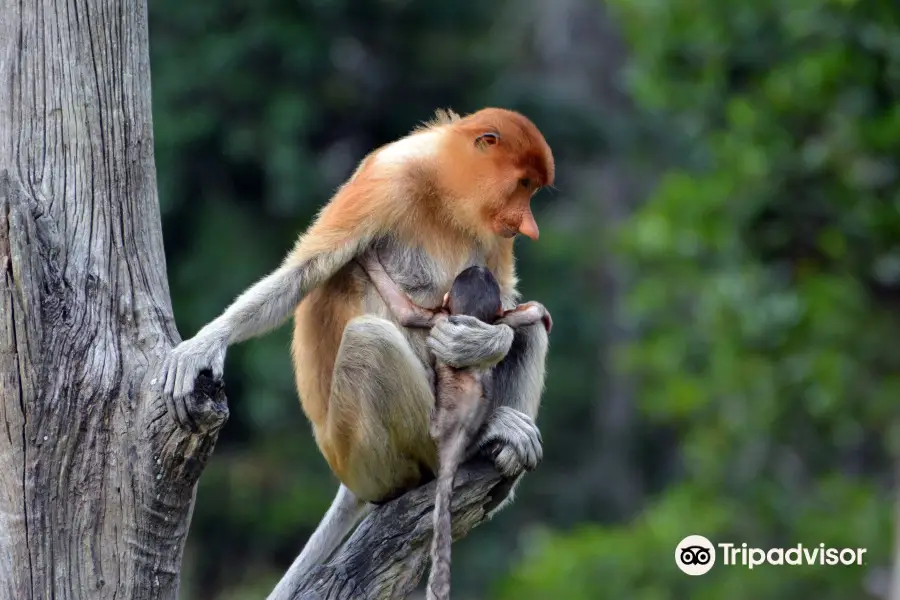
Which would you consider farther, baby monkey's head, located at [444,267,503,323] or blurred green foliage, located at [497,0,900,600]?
blurred green foliage, located at [497,0,900,600]

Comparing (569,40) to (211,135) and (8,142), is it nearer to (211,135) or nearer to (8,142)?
(211,135)

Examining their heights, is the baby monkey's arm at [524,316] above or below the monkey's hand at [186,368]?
above

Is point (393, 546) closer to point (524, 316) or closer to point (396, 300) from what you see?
point (396, 300)

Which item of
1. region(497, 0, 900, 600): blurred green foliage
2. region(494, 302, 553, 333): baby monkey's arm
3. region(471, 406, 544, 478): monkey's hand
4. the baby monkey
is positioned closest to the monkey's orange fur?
the baby monkey

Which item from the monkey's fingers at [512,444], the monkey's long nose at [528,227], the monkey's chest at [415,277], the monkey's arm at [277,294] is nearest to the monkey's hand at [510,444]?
the monkey's fingers at [512,444]

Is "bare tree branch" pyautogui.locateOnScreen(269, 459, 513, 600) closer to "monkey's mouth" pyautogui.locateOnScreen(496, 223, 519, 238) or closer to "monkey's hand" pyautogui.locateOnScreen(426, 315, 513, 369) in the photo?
"monkey's hand" pyautogui.locateOnScreen(426, 315, 513, 369)

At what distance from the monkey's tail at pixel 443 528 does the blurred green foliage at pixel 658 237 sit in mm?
4233

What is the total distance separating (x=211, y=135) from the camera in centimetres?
900

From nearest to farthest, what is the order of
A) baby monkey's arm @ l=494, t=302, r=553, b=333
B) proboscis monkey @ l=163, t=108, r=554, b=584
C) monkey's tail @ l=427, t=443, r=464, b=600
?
monkey's tail @ l=427, t=443, r=464, b=600 < proboscis monkey @ l=163, t=108, r=554, b=584 < baby monkey's arm @ l=494, t=302, r=553, b=333

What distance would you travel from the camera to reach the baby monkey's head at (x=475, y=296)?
380 cm

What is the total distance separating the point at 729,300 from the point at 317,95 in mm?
3584

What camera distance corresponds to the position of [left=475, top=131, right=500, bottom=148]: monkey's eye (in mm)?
3885

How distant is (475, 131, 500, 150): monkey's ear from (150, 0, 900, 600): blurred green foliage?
3.52 m

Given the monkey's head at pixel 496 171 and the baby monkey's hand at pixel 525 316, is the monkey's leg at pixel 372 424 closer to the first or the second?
the baby monkey's hand at pixel 525 316
